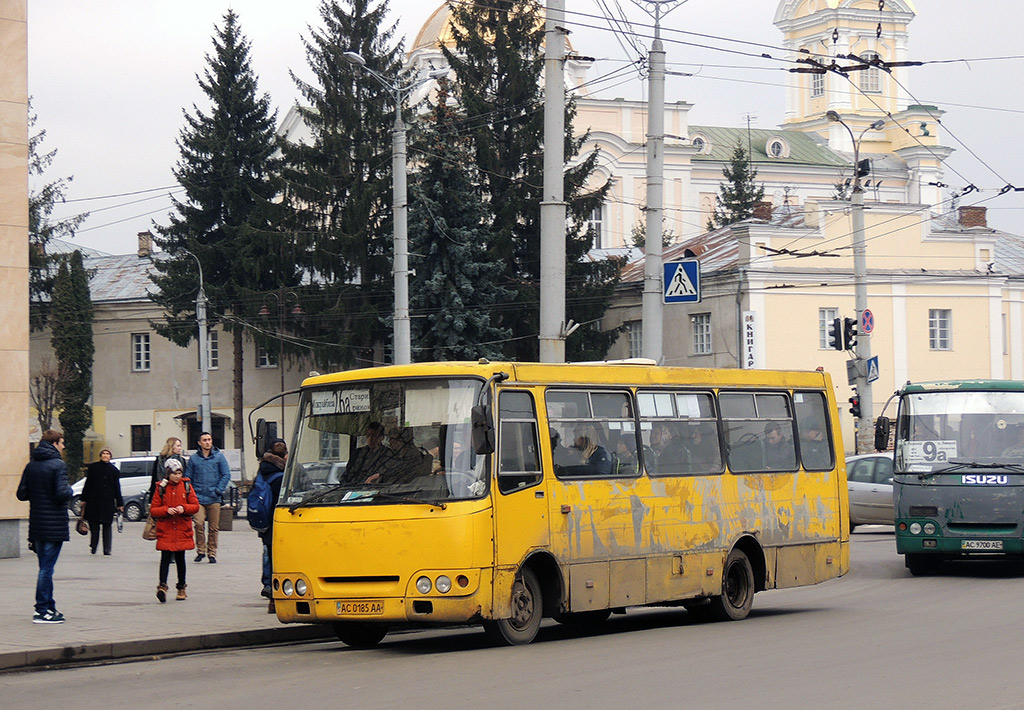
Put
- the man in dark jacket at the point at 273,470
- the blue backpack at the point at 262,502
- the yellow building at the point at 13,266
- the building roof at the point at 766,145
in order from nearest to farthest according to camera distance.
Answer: the man in dark jacket at the point at 273,470 < the blue backpack at the point at 262,502 < the yellow building at the point at 13,266 < the building roof at the point at 766,145

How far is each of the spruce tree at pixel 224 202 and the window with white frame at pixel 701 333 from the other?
48.5ft

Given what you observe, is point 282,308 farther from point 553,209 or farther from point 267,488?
point 267,488

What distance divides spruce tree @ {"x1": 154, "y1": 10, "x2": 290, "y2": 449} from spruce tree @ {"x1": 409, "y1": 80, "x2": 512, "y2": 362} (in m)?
7.88

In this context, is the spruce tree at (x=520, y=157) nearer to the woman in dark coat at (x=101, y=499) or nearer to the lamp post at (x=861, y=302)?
the lamp post at (x=861, y=302)

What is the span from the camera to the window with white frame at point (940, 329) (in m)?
55.3

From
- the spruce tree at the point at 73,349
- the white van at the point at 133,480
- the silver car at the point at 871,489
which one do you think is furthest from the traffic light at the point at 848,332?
the spruce tree at the point at 73,349

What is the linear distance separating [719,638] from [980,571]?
893cm

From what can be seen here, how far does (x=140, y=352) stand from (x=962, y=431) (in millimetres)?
48143

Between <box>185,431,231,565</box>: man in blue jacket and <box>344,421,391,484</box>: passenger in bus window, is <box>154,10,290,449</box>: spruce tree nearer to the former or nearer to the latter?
<box>185,431,231,565</box>: man in blue jacket

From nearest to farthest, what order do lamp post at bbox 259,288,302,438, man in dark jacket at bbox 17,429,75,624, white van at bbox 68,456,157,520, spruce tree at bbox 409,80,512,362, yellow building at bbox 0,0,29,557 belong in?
man in dark jacket at bbox 17,429,75,624, yellow building at bbox 0,0,29,557, white van at bbox 68,456,157,520, spruce tree at bbox 409,80,512,362, lamp post at bbox 259,288,302,438

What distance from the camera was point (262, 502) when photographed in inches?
603

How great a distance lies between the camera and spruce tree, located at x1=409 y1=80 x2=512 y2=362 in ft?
163

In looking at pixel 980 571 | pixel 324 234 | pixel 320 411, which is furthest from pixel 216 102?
pixel 320 411

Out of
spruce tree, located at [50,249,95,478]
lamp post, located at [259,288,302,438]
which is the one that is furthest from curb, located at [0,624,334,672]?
spruce tree, located at [50,249,95,478]
